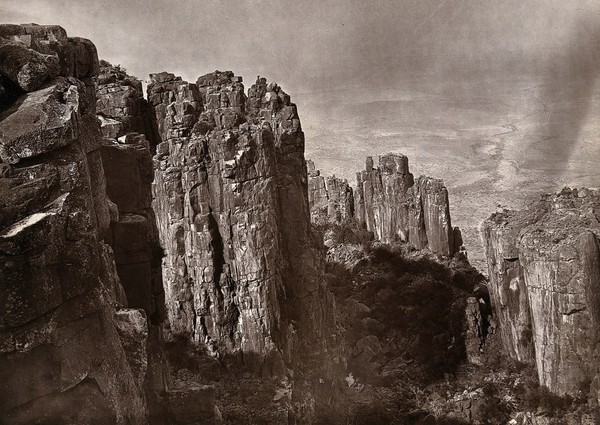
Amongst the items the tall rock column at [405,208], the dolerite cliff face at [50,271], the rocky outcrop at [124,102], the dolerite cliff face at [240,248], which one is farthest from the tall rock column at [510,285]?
the dolerite cliff face at [50,271]

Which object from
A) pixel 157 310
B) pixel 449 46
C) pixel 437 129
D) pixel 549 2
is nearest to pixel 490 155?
pixel 437 129

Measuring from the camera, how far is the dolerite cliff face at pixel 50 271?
6.62m

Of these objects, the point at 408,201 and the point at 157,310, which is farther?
the point at 408,201

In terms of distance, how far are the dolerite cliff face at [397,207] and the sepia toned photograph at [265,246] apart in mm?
166

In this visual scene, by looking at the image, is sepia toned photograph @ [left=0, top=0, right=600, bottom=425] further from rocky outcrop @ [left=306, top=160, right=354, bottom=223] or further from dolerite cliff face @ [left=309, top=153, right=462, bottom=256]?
rocky outcrop @ [left=306, top=160, right=354, bottom=223]

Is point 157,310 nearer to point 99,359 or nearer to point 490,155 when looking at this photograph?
point 99,359

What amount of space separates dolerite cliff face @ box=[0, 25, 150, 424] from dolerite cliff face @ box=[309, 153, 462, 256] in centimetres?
3499

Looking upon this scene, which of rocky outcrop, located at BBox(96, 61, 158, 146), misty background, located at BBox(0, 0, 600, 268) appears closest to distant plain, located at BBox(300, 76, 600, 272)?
misty background, located at BBox(0, 0, 600, 268)

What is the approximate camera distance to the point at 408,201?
43.5 meters

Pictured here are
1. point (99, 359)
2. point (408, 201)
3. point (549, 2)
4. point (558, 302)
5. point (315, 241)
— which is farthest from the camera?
point (408, 201)

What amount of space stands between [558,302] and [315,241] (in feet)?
33.4

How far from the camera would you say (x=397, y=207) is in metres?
44.7

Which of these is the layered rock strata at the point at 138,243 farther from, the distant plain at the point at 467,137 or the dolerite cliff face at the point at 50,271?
the distant plain at the point at 467,137

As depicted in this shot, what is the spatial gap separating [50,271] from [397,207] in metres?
39.2
